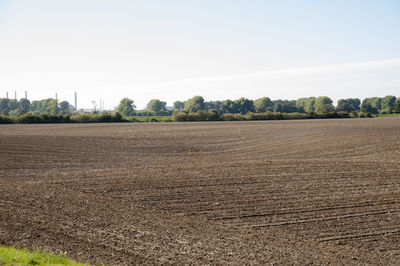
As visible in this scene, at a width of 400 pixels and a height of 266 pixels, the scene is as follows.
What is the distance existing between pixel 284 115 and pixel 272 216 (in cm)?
7194

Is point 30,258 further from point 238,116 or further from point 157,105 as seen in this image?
point 157,105

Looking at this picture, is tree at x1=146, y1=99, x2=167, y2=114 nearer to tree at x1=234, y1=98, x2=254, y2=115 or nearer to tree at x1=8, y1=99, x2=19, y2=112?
tree at x1=234, y1=98, x2=254, y2=115

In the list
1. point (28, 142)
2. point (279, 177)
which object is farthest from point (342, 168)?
point (28, 142)

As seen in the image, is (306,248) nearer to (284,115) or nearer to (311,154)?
(311,154)

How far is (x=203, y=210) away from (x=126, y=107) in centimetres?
14194

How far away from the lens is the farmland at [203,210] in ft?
28.8

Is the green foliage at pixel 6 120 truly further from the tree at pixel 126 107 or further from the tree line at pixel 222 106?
the tree at pixel 126 107

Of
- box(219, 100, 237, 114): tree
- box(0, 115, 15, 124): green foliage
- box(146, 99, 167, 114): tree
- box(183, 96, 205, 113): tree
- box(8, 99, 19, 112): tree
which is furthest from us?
box(146, 99, 167, 114): tree

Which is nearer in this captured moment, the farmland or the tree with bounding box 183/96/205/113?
the farmland

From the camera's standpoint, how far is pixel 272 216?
1177cm

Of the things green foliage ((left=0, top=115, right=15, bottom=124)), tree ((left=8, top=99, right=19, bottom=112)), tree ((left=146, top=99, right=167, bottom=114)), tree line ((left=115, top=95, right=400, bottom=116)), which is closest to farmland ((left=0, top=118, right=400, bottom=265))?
green foliage ((left=0, top=115, right=15, bottom=124))

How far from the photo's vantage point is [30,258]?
6.81m

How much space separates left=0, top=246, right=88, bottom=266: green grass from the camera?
6488mm

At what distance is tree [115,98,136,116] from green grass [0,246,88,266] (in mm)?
143586
